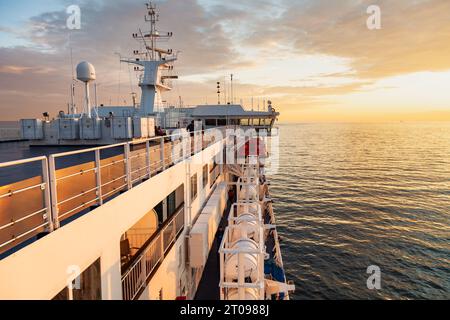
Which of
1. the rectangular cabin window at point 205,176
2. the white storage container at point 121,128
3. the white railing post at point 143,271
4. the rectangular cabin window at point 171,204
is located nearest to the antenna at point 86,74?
the white storage container at point 121,128

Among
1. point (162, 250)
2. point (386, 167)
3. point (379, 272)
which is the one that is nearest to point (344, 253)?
point (379, 272)

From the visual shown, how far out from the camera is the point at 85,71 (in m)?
18.7

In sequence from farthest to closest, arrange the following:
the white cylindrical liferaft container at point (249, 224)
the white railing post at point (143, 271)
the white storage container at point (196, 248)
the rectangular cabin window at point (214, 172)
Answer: the rectangular cabin window at point (214, 172) → the white cylindrical liferaft container at point (249, 224) → the white storage container at point (196, 248) → the white railing post at point (143, 271)

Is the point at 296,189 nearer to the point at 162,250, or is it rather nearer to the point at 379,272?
the point at 379,272

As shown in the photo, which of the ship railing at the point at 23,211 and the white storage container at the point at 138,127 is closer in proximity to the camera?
the ship railing at the point at 23,211

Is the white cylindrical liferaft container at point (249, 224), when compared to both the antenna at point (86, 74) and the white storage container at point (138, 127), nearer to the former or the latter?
the white storage container at point (138, 127)

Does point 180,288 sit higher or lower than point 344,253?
higher

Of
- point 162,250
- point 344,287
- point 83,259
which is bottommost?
point 344,287

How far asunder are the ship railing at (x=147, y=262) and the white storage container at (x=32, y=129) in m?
11.2

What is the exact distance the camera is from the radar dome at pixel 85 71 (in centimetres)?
1859

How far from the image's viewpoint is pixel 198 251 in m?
10.5

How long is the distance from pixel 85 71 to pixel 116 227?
16085 mm
